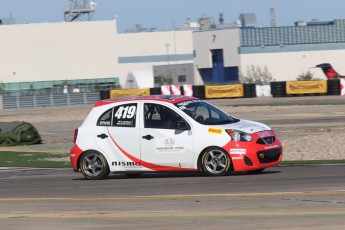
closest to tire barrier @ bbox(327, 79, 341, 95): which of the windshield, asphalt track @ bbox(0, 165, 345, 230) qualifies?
asphalt track @ bbox(0, 165, 345, 230)

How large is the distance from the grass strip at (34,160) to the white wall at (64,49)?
76243 millimetres

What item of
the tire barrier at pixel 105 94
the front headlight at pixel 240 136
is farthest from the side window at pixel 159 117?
the tire barrier at pixel 105 94

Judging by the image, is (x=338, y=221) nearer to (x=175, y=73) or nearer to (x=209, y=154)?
(x=209, y=154)

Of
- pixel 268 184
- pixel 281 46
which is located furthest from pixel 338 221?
pixel 281 46

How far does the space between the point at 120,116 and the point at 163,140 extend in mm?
1021

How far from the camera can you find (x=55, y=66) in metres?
105

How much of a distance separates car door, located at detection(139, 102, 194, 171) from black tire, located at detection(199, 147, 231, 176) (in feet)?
0.89

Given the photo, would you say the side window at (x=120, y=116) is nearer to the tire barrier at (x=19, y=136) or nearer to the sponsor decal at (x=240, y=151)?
the sponsor decal at (x=240, y=151)

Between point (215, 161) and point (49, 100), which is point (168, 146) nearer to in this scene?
point (215, 161)

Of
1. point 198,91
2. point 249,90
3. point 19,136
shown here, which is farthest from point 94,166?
point 249,90

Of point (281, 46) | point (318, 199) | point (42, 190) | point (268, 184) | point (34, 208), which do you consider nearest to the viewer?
point (318, 199)

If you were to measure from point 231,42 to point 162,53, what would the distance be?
45.4 feet

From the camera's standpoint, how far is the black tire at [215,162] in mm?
16578

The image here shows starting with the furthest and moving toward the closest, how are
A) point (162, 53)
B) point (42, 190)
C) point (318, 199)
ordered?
point (162, 53), point (42, 190), point (318, 199)
